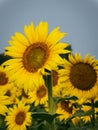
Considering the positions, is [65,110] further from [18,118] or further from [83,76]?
[83,76]

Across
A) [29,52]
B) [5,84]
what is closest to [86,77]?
[29,52]

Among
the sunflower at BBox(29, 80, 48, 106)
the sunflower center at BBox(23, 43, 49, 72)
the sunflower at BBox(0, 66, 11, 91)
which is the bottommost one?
the sunflower center at BBox(23, 43, 49, 72)

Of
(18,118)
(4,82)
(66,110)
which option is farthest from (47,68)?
(4,82)

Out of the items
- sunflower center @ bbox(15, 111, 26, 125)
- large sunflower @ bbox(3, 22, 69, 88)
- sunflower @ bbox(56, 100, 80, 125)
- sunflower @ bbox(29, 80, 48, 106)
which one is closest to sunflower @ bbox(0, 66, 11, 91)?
sunflower @ bbox(29, 80, 48, 106)

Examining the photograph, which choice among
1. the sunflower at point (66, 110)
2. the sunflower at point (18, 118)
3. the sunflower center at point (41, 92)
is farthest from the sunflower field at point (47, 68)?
the sunflower center at point (41, 92)

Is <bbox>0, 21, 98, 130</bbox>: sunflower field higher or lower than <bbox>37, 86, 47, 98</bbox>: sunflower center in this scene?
lower

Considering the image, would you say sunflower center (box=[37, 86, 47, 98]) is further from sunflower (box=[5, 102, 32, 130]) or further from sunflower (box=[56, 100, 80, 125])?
sunflower (box=[56, 100, 80, 125])
